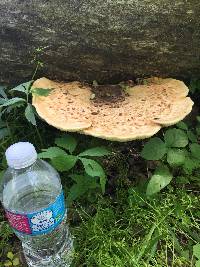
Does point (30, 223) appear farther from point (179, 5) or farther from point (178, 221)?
point (179, 5)

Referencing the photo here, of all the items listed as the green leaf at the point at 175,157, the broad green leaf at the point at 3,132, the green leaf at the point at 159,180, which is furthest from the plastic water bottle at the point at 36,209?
the green leaf at the point at 175,157

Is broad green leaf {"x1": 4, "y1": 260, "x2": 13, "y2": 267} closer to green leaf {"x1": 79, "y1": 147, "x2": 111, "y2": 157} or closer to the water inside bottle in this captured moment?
the water inside bottle

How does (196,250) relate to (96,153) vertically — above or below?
below

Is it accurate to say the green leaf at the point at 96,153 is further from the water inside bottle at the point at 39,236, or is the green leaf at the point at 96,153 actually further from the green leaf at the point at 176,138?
the green leaf at the point at 176,138

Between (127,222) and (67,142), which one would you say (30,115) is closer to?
(67,142)

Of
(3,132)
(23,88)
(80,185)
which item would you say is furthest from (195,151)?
(3,132)

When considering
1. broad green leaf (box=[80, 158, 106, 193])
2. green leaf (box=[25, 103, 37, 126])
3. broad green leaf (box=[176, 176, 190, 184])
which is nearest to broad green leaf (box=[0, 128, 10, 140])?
green leaf (box=[25, 103, 37, 126])
